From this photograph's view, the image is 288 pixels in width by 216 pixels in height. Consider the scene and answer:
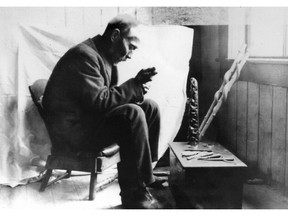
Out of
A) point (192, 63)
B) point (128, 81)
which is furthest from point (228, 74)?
point (128, 81)

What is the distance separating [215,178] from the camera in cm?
169

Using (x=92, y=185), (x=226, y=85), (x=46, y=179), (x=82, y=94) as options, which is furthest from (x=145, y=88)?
(x=46, y=179)

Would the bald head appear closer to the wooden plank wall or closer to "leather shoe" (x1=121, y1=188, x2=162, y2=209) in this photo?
the wooden plank wall

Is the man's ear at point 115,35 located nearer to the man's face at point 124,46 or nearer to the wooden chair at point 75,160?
the man's face at point 124,46

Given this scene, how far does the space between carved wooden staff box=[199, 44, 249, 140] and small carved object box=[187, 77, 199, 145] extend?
2.5 inches

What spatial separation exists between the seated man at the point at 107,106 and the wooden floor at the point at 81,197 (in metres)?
0.06

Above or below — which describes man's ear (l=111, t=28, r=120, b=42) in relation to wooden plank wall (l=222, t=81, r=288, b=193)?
above

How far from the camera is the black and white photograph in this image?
6.06 ft

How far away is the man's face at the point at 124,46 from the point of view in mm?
1879

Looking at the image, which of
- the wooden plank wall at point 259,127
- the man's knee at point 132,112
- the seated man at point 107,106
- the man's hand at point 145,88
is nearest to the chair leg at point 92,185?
the seated man at point 107,106

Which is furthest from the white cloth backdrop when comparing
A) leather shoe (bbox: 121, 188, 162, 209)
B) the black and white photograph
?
leather shoe (bbox: 121, 188, 162, 209)

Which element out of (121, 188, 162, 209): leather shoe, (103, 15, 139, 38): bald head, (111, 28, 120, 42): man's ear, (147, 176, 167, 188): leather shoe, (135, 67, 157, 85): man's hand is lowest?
(121, 188, 162, 209): leather shoe
